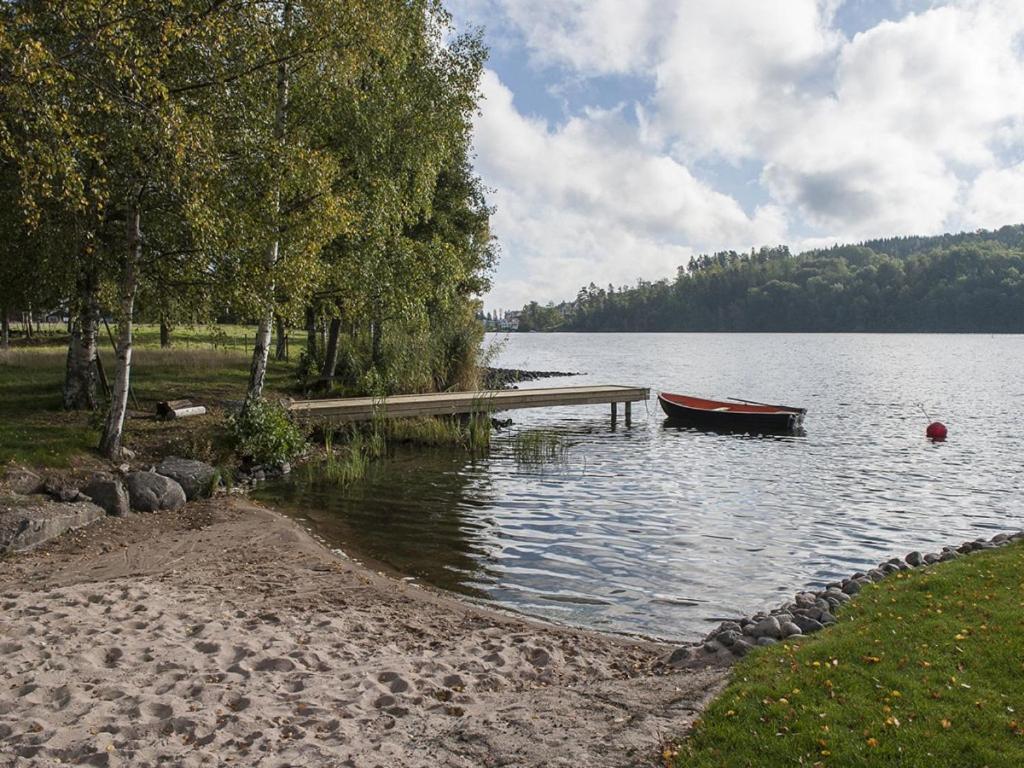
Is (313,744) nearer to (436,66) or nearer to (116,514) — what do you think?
(116,514)

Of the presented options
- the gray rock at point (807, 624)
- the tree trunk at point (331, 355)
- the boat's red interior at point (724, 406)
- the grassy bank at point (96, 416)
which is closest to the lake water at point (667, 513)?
the gray rock at point (807, 624)

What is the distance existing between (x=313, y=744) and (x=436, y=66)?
66.1 ft

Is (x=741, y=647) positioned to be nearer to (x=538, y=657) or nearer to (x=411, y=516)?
(x=538, y=657)

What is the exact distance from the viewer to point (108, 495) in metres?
12.0

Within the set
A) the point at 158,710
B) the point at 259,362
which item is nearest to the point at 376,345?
the point at 259,362

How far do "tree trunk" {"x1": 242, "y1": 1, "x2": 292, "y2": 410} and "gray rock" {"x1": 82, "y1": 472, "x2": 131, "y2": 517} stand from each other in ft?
Result: 13.9

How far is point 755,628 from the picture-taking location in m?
7.65

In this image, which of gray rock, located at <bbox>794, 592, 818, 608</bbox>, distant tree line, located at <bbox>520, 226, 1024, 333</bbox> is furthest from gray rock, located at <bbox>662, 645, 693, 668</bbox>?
distant tree line, located at <bbox>520, 226, 1024, 333</bbox>

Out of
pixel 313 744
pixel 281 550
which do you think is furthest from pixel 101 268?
pixel 313 744

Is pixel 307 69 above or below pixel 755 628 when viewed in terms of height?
above

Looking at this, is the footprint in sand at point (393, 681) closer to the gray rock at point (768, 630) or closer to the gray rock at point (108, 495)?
the gray rock at point (768, 630)

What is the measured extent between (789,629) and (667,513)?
25.0ft

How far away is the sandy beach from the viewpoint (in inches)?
205

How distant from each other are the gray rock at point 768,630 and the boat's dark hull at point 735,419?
2152cm
